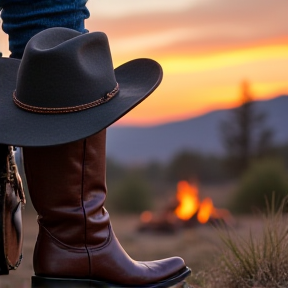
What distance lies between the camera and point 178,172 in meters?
17.7

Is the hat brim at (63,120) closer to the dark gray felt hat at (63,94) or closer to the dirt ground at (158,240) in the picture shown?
the dark gray felt hat at (63,94)

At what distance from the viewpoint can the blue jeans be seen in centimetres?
237

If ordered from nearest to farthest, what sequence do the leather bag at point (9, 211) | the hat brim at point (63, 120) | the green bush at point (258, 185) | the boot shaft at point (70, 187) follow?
the hat brim at point (63, 120) → the boot shaft at point (70, 187) → the leather bag at point (9, 211) → the green bush at point (258, 185)

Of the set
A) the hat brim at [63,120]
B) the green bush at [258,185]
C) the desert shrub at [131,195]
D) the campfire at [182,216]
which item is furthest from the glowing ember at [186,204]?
the hat brim at [63,120]

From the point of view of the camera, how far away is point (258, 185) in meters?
11.2

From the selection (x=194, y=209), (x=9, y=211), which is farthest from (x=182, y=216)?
(x=9, y=211)

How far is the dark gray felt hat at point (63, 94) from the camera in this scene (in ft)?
6.95

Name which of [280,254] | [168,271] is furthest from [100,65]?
[280,254]

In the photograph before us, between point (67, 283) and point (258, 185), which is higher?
point (67, 283)

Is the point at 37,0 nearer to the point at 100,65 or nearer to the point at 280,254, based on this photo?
the point at 100,65

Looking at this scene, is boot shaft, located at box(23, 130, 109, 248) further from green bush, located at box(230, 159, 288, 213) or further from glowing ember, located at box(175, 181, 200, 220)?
green bush, located at box(230, 159, 288, 213)

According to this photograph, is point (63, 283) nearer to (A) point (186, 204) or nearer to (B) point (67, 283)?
(B) point (67, 283)

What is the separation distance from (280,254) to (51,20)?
1292 mm

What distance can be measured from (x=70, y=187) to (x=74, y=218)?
10 centimetres
